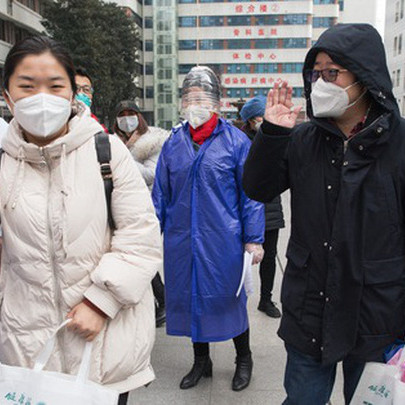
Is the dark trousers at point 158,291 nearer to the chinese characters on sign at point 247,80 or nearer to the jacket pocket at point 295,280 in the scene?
the jacket pocket at point 295,280

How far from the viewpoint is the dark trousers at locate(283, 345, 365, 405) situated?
6.63 ft

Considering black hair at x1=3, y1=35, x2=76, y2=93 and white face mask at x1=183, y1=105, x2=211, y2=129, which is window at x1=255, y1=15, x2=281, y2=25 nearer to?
white face mask at x1=183, y1=105, x2=211, y2=129

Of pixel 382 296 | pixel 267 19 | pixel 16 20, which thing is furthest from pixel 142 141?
pixel 267 19

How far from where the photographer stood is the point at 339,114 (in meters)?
1.94

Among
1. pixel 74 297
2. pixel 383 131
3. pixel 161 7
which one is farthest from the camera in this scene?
pixel 161 7

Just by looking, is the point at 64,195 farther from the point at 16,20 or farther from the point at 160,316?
the point at 16,20

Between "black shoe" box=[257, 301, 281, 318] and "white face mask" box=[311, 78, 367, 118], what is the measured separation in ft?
9.04

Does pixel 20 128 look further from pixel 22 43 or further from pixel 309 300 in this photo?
pixel 309 300

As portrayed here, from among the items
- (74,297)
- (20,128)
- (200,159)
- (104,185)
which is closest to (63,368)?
(74,297)

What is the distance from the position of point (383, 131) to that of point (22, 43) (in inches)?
51.7

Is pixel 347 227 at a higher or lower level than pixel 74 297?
higher

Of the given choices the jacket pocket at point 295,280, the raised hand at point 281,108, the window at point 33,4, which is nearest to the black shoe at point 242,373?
the jacket pocket at point 295,280

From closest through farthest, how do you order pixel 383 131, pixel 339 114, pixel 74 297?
pixel 74 297 < pixel 383 131 < pixel 339 114

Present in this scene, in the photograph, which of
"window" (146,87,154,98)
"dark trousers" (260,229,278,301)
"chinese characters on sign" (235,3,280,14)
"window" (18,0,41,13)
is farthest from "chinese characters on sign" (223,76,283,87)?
"dark trousers" (260,229,278,301)
